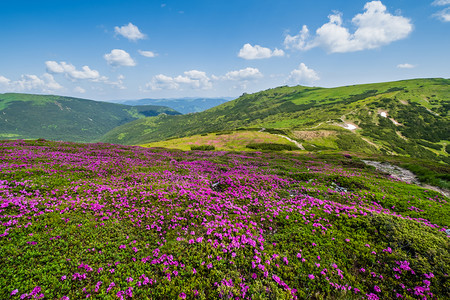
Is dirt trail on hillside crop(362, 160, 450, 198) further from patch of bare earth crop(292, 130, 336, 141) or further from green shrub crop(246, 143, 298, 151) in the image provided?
patch of bare earth crop(292, 130, 336, 141)

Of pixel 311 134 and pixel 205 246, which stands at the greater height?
pixel 205 246

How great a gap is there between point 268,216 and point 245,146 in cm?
8023

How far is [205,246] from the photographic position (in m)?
11.0

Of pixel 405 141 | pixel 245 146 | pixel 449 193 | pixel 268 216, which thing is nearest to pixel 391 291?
pixel 268 216

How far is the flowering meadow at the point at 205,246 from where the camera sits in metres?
8.48

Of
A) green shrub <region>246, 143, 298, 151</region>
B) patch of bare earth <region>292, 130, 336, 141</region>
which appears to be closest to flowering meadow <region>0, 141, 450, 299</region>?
green shrub <region>246, 143, 298, 151</region>

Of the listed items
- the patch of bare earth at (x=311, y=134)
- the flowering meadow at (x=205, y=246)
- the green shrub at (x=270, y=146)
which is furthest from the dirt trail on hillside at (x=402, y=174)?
the patch of bare earth at (x=311, y=134)

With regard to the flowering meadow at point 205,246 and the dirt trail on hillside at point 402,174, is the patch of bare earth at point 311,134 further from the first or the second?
the flowering meadow at point 205,246

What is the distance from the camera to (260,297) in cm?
806

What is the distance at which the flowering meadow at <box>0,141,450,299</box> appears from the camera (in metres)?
8.48

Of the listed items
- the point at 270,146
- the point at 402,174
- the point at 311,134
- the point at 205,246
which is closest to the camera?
the point at 205,246

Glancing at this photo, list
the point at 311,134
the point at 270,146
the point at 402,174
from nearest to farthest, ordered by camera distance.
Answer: the point at 402,174 < the point at 270,146 < the point at 311,134

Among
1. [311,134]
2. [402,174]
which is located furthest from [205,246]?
[311,134]

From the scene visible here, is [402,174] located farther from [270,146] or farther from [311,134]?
[311,134]
